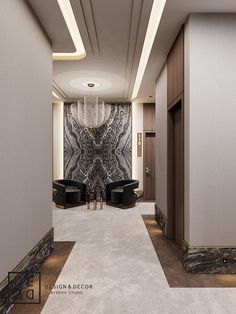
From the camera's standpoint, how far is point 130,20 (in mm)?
3098

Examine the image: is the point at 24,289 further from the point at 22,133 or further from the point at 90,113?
the point at 90,113

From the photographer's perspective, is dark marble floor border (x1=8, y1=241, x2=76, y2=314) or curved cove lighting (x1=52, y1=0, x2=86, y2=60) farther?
curved cove lighting (x1=52, y1=0, x2=86, y2=60)

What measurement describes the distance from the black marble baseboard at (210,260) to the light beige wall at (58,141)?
584cm

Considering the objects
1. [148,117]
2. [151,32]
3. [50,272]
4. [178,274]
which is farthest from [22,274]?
[148,117]

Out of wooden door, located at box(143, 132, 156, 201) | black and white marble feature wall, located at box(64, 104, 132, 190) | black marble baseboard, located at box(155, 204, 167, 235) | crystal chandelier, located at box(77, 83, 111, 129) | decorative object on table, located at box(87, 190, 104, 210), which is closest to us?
black marble baseboard, located at box(155, 204, 167, 235)

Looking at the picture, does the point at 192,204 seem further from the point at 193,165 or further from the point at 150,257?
the point at 150,257

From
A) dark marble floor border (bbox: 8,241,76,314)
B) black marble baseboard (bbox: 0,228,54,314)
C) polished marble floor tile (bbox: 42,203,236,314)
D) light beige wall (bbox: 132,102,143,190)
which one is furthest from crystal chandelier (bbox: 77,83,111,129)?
black marble baseboard (bbox: 0,228,54,314)

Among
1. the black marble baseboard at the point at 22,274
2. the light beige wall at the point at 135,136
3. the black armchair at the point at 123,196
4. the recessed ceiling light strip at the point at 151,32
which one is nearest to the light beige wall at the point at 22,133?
the black marble baseboard at the point at 22,274

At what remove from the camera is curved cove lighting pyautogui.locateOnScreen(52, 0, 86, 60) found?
2926 millimetres

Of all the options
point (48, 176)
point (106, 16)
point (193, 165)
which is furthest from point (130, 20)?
point (48, 176)

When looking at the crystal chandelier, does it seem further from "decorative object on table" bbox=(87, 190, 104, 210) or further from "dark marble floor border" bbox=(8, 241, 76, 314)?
"dark marble floor border" bbox=(8, 241, 76, 314)

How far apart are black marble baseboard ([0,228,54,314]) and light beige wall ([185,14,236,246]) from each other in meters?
1.91

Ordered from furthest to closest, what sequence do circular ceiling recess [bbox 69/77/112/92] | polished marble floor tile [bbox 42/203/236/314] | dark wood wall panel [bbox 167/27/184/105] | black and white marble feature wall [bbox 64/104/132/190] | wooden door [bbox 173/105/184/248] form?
black and white marble feature wall [bbox 64/104/132/190] < circular ceiling recess [bbox 69/77/112/92] < wooden door [bbox 173/105/184/248] < dark wood wall panel [bbox 167/27/184/105] < polished marble floor tile [bbox 42/203/236/314]

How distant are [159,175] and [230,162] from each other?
2161 mm
